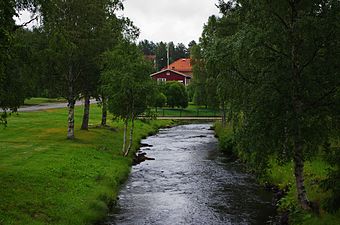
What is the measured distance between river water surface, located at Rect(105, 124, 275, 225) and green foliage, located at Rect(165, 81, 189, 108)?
52072 millimetres

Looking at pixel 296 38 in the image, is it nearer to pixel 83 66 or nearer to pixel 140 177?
pixel 140 177

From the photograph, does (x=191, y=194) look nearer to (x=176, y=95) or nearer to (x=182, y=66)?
(x=176, y=95)

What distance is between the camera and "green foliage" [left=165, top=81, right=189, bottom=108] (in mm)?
89812

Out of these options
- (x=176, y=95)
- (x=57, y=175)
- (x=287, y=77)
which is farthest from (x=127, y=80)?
(x=176, y=95)

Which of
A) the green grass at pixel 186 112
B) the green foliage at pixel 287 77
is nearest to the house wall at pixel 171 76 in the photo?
the green grass at pixel 186 112

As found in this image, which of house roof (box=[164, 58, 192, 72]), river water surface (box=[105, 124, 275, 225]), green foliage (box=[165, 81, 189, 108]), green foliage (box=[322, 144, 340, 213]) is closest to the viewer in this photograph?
green foliage (box=[322, 144, 340, 213])

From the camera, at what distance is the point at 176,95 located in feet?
297

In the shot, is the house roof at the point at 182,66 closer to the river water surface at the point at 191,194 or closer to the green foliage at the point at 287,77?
the river water surface at the point at 191,194

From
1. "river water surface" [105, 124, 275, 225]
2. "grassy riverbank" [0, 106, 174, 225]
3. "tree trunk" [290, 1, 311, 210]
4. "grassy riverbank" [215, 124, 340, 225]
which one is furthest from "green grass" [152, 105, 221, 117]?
"tree trunk" [290, 1, 311, 210]

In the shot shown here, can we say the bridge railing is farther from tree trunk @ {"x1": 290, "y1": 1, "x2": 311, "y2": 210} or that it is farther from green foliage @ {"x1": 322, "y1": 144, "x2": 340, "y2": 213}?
green foliage @ {"x1": 322, "y1": 144, "x2": 340, "y2": 213}

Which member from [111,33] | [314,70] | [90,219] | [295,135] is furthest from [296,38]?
[111,33]

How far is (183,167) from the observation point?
32406 millimetres

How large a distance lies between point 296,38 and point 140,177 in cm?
1559

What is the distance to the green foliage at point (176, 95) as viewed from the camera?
89.8 m
